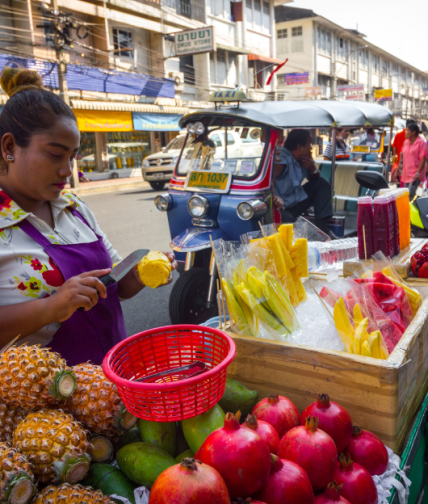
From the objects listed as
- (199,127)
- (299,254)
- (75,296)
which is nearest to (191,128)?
(199,127)

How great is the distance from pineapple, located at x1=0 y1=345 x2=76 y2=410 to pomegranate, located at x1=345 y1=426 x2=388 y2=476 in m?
0.85

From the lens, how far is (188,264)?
4.03 m

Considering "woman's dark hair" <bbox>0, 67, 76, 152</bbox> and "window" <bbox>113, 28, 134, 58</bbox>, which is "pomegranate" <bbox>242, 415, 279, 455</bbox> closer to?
"woman's dark hair" <bbox>0, 67, 76, 152</bbox>

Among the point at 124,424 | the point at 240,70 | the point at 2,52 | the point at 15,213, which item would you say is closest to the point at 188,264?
the point at 15,213

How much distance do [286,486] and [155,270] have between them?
3.07 feet

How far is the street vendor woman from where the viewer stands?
1495mm

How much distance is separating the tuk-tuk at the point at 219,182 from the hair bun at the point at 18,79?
87.6 inches

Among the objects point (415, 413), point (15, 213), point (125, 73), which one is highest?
point (125, 73)

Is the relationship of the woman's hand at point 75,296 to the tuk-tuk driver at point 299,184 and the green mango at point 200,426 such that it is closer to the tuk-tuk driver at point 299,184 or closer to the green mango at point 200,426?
the green mango at point 200,426

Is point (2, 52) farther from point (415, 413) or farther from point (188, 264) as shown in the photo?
point (415, 413)

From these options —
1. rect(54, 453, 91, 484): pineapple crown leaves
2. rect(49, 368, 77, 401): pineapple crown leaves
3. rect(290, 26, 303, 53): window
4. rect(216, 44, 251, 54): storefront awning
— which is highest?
rect(290, 26, 303, 53): window

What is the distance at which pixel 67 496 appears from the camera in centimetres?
98

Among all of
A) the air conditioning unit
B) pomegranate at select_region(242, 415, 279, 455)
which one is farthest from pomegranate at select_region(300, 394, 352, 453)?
the air conditioning unit

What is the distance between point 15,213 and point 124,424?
34.2 inches
